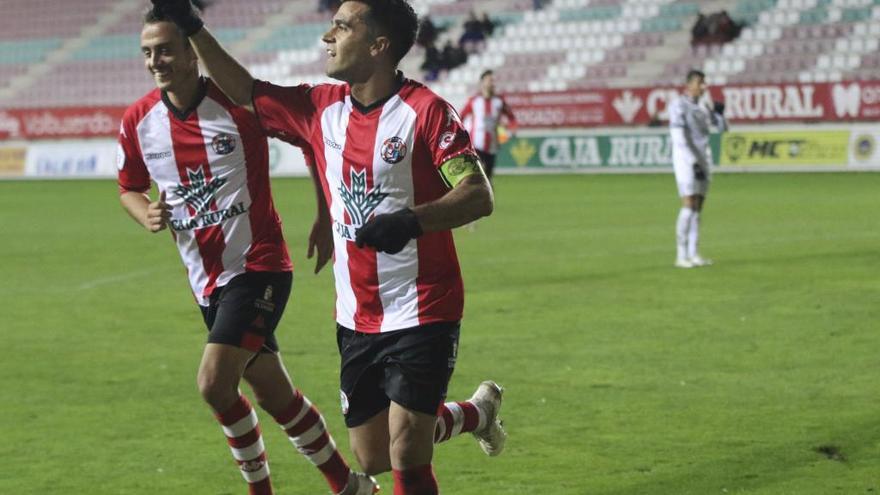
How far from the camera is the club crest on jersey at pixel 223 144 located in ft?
19.4

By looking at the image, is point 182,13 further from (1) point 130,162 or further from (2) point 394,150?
(1) point 130,162

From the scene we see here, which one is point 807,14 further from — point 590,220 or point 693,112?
point 693,112

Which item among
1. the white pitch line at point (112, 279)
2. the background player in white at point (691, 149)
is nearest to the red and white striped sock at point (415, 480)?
the white pitch line at point (112, 279)

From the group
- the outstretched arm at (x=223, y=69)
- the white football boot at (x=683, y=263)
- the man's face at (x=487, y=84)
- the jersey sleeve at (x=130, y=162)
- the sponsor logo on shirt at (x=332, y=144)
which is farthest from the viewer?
the man's face at (x=487, y=84)

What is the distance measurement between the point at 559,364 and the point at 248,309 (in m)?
4.09

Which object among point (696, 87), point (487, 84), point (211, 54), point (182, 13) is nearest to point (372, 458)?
point (211, 54)

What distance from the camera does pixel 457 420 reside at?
6.04 meters

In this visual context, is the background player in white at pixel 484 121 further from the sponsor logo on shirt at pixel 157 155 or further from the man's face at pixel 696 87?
the sponsor logo on shirt at pixel 157 155

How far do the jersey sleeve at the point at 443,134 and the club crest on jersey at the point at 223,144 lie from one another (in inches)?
55.4

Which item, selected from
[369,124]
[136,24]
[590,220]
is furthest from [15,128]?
[369,124]

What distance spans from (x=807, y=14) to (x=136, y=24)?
21.9 m

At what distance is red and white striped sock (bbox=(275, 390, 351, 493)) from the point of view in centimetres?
594

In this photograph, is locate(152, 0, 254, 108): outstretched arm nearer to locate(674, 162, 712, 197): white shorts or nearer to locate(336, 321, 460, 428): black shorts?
locate(336, 321, 460, 428): black shorts

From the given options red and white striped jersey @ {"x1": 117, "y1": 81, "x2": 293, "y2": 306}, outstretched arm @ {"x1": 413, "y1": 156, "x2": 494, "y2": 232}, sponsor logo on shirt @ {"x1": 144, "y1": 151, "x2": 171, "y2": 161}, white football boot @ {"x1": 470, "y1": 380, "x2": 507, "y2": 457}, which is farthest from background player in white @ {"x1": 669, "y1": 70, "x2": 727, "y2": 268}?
outstretched arm @ {"x1": 413, "y1": 156, "x2": 494, "y2": 232}
